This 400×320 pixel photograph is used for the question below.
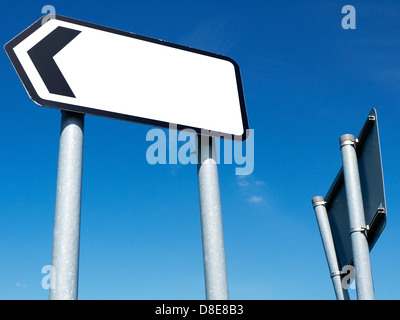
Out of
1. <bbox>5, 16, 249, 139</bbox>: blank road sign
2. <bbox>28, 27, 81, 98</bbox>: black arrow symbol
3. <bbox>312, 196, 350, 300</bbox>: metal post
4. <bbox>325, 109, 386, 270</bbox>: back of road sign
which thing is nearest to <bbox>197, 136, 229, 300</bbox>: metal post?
<bbox>5, 16, 249, 139</bbox>: blank road sign

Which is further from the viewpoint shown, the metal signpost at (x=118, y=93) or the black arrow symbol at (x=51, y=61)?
the black arrow symbol at (x=51, y=61)

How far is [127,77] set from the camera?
2.72 m

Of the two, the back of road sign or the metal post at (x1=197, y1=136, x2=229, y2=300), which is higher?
the back of road sign

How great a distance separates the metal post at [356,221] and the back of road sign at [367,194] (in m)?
0.05

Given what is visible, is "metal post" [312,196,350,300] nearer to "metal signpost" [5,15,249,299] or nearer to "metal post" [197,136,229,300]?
"metal signpost" [5,15,249,299]

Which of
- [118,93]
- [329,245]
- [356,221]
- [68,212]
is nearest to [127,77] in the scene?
[118,93]

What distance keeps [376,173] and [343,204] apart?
723 mm

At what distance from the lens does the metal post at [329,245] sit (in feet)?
13.2

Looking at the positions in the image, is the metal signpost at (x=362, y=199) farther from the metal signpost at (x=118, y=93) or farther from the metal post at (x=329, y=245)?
the metal signpost at (x=118, y=93)

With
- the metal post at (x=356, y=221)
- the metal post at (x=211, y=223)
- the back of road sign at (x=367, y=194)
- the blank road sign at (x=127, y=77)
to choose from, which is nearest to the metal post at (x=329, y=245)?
the back of road sign at (x=367, y=194)

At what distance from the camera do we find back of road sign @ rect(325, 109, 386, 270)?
339 cm

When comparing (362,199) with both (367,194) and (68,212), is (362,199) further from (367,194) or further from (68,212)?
(68,212)

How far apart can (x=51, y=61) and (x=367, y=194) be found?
7.92 feet
